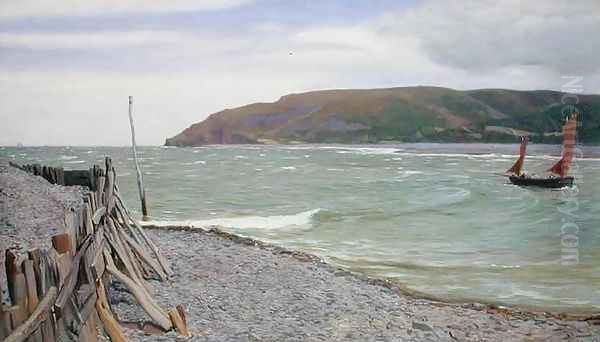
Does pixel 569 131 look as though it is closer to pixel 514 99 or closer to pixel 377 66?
pixel 514 99

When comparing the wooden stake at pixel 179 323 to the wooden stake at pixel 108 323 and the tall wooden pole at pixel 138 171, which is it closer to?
the wooden stake at pixel 108 323

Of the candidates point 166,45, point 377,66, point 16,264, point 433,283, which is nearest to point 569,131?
point 377,66

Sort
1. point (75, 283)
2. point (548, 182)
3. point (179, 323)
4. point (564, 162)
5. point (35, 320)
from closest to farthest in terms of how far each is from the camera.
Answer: point (35, 320) < point (75, 283) < point (179, 323) < point (564, 162) < point (548, 182)

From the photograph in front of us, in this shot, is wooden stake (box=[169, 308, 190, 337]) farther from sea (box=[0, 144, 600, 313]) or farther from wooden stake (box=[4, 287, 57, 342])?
sea (box=[0, 144, 600, 313])

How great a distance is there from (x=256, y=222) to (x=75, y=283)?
20.2 ft

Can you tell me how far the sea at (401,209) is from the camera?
513 centimetres

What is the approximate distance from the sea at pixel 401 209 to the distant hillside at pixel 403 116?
23 centimetres

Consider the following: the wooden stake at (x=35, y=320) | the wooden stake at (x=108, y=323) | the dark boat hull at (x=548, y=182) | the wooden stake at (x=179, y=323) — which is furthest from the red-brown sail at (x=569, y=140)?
the wooden stake at (x=35, y=320)

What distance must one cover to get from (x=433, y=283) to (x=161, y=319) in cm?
345

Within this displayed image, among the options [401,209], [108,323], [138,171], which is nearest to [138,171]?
[138,171]

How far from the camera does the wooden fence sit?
7.46 feet

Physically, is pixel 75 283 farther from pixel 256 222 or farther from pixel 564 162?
pixel 256 222

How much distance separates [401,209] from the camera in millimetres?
9312

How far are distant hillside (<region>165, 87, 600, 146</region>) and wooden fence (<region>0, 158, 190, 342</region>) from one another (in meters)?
1.28
